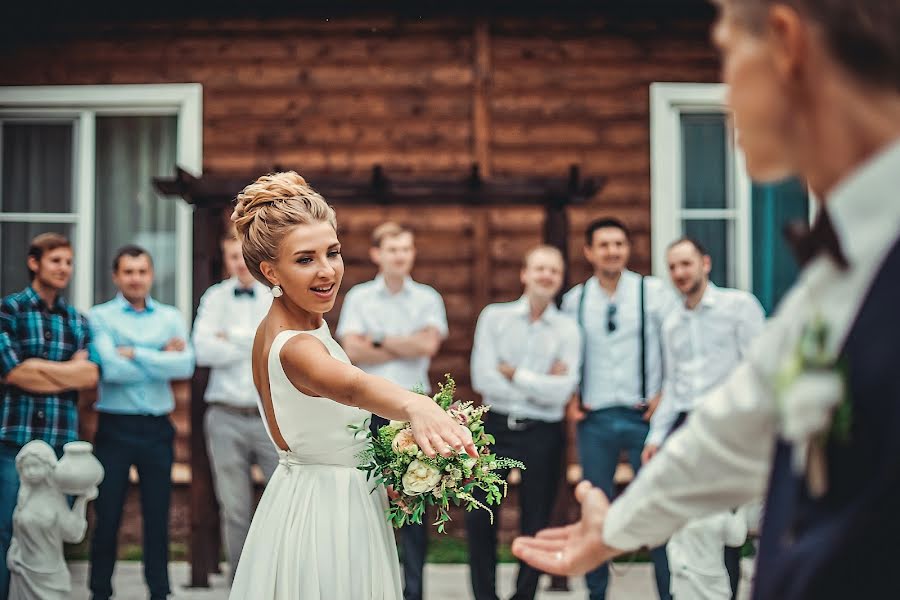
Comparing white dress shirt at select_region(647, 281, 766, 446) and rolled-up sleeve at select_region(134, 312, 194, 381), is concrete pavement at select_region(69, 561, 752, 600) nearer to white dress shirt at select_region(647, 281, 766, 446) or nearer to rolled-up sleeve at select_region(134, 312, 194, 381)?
white dress shirt at select_region(647, 281, 766, 446)

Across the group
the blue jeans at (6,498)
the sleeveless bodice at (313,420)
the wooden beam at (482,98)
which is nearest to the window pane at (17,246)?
the blue jeans at (6,498)

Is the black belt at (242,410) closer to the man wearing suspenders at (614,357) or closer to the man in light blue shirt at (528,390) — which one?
the man in light blue shirt at (528,390)

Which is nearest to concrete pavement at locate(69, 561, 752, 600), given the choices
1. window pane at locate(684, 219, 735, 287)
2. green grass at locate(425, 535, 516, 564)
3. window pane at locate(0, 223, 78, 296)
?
green grass at locate(425, 535, 516, 564)

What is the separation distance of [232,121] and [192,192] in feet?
4.82

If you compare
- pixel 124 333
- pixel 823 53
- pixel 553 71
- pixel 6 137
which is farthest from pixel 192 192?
pixel 823 53

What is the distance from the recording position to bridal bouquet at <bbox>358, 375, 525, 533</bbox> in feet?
9.80

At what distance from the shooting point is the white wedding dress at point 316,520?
9.84 ft

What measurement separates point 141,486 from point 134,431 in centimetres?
34

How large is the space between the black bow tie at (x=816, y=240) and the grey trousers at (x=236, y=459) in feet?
17.6

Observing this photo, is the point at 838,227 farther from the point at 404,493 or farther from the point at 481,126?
the point at 481,126

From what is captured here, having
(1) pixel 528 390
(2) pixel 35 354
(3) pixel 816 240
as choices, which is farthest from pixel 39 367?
(3) pixel 816 240

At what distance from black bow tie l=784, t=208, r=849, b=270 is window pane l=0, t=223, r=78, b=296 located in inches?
310

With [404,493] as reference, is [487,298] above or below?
above

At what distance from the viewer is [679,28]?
8.35 meters
